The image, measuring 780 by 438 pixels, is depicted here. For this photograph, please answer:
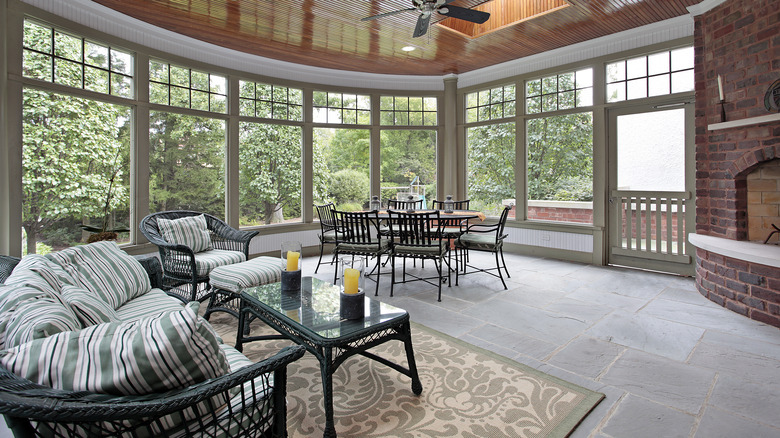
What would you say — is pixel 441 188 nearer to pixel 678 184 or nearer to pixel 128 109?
pixel 678 184

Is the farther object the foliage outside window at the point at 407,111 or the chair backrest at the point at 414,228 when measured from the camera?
the foliage outside window at the point at 407,111

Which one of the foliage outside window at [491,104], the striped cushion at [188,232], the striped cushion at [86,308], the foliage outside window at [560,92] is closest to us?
the striped cushion at [86,308]

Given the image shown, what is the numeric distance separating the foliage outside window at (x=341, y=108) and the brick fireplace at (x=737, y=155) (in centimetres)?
439

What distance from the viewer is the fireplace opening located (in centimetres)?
349

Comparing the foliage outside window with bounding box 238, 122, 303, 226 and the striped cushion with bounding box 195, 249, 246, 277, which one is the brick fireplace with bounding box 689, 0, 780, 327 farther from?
the foliage outside window with bounding box 238, 122, 303, 226

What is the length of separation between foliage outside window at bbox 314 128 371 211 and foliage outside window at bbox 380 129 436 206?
31 centimetres

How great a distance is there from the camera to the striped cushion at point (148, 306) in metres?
2.21

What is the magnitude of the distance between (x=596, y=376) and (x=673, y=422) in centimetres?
47

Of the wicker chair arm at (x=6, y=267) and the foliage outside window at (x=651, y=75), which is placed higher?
the foliage outside window at (x=651, y=75)

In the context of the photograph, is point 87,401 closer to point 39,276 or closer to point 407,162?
point 39,276

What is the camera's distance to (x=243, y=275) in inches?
122

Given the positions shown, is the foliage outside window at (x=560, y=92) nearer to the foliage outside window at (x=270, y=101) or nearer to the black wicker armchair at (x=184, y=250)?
the foliage outside window at (x=270, y=101)

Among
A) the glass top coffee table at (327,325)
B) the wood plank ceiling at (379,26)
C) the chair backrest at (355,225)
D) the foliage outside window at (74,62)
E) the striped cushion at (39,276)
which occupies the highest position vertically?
the wood plank ceiling at (379,26)

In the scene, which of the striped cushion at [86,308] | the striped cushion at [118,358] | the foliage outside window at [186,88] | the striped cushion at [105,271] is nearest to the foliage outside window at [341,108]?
the foliage outside window at [186,88]
